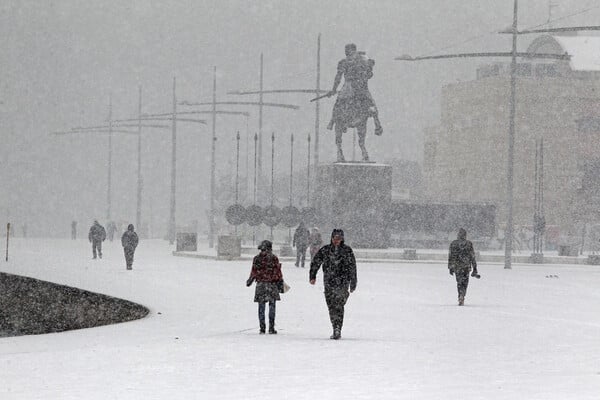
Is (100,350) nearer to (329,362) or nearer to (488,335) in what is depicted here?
(329,362)

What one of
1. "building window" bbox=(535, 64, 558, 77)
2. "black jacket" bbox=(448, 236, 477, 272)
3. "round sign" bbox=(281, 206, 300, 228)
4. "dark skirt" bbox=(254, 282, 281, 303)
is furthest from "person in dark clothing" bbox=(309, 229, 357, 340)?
"building window" bbox=(535, 64, 558, 77)

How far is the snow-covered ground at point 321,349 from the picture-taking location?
13.0 meters

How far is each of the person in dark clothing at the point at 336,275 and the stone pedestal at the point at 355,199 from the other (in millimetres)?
34032

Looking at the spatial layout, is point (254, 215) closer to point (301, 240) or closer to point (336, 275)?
point (301, 240)

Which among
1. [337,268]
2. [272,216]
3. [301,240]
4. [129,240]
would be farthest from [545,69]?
[337,268]

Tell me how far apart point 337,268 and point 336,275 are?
0.35ft

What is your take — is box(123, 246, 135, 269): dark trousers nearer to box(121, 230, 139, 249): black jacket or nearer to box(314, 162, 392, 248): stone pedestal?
box(121, 230, 139, 249): black jacket

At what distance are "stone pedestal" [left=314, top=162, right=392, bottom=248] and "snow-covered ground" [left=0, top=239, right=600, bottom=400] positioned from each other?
2045 centimetres

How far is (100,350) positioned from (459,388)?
226 inches

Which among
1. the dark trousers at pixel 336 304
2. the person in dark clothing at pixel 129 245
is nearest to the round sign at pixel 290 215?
the person in dark clothing at pixel 129 245

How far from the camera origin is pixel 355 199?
53406 millimetres

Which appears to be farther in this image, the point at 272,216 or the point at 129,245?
the point at 272,216

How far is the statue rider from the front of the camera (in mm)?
53375

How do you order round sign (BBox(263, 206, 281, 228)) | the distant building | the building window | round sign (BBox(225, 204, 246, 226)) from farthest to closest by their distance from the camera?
1. the building window
2. the distant building
3. round sign (BBox(225, 204, 246, 226))
4. round sign (BBox(263, 206, 281, 228))
